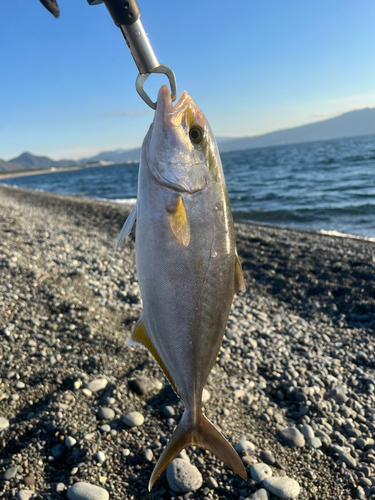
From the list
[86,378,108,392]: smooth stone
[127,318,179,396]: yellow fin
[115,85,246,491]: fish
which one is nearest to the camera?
[115,85,246,491]: fish

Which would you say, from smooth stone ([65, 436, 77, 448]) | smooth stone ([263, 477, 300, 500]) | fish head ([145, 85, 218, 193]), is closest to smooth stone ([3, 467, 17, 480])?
smooth stone ([65, 436, 77, 448])

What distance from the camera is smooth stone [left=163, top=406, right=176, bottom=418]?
13.4ft

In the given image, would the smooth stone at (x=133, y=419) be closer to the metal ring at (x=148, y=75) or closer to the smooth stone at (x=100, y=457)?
the smooth stone at (x=100, y=457)

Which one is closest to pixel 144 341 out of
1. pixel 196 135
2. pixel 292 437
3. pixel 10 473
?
pixel 196 135

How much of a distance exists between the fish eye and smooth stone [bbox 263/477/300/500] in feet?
10.6

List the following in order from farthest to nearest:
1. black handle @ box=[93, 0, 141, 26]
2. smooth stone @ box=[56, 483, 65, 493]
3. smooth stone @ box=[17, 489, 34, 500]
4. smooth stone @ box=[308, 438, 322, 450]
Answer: smooth stone @ box=[308, 438, 322, 450] < smooth stone @ box=[56, 483, 65, 493] < smooth stone @ box=[17, 489, 34, 500] < black handle @ box=[93, 0, 141, 26]

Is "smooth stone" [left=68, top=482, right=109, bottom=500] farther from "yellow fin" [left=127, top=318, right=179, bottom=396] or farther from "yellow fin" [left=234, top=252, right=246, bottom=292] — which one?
"yellow fin" [left=234, top=252, right=246, bottom=292]

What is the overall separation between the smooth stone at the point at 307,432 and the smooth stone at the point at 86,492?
2.35 m

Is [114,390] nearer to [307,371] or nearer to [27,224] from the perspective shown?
[307,371]

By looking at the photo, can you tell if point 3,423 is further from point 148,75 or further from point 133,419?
point 148,75

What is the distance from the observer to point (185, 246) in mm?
2039

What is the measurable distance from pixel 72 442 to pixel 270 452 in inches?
82.7

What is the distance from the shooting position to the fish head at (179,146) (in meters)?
2.11

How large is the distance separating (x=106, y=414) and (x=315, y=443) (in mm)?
2410
